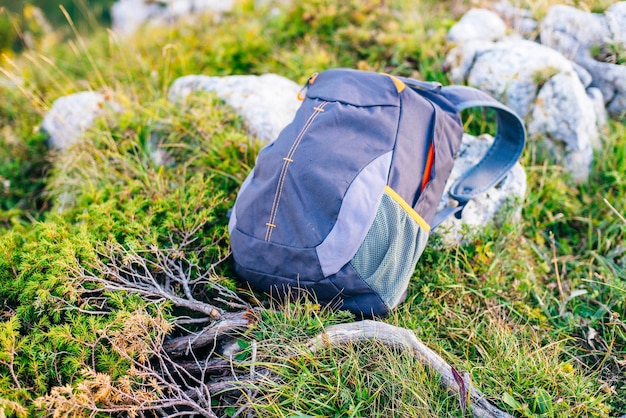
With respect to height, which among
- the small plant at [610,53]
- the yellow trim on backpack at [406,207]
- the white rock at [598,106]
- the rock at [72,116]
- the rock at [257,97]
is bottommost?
the white rock at [598,106]

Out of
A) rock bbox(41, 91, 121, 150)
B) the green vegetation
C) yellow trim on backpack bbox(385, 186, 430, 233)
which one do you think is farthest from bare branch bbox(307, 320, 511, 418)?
rock bbox(41, 91, 121, 150)

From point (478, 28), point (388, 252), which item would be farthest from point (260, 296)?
point (478, 28)

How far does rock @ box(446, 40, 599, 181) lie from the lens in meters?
3.18

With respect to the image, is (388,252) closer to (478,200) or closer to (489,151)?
(478,200)

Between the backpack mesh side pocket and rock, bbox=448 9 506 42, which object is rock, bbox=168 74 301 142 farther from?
rock, bbox=448 9 506 42

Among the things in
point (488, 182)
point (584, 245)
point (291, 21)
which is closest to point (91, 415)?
point (488, 182)

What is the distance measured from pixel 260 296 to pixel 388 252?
749 millimetres

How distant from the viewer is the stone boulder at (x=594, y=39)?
3.47 m

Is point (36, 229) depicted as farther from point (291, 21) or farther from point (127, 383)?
point (291, 21)

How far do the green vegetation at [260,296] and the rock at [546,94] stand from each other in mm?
144

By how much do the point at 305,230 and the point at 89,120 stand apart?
8.29 feet

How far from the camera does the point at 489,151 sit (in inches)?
119

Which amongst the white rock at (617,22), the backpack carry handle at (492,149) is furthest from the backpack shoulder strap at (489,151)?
the white rock at (617,22)

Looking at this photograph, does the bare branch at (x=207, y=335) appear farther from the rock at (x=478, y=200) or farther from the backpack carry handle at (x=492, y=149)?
the backpack carry handle at (x=492, y=149)
